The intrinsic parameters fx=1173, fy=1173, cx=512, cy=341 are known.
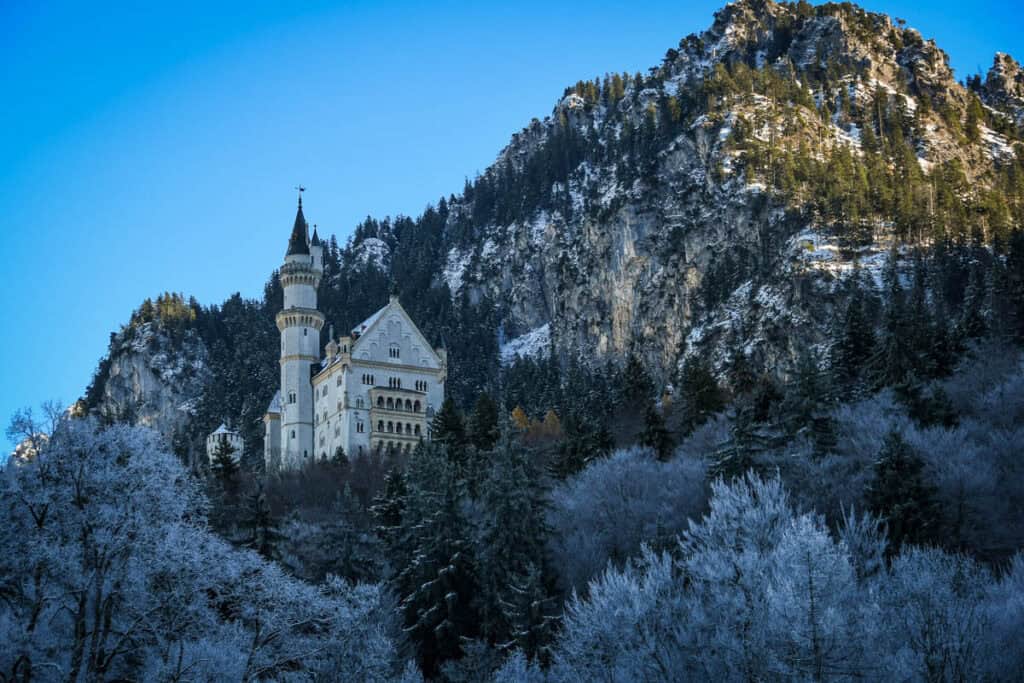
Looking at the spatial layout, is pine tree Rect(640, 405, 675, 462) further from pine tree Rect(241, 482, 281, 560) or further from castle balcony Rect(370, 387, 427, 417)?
castle balcony Rect(370, 387, 427, 417)

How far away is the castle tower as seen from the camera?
103750mm

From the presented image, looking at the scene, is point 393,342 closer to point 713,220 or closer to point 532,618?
point 713,220

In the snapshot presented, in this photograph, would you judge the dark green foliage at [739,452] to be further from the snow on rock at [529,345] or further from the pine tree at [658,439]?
the snow on rock at [529,345]

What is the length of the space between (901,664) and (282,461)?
7947 cm

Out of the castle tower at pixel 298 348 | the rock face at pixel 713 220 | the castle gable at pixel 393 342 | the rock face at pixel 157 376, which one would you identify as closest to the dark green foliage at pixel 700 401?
the castle gable at pixel 393 342

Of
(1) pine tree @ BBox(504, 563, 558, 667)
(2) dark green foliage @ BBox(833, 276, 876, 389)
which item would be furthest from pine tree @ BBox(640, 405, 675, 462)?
(1) pine tree @ BBox(504, 563, 558, 667)

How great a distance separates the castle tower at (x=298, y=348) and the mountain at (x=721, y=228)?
78.9ft


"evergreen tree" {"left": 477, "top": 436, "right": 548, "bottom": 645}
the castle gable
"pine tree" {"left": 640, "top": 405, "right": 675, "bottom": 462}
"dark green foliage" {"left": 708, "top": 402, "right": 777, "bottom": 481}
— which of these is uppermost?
the castle gable

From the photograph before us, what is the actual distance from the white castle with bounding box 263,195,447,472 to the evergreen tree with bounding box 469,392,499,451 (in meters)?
20.3

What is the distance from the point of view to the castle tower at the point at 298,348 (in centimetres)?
10375

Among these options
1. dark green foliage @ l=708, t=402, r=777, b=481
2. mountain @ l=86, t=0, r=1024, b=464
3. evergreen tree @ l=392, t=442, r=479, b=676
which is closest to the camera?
evergreen tree @ l=392, t=442, r=479, b=676

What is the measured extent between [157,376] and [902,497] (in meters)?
157

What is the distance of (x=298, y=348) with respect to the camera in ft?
347

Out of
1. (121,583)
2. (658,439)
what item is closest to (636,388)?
(658,439)
